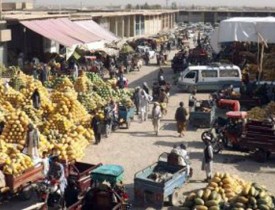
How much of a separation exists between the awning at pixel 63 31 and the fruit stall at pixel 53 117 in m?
5.28

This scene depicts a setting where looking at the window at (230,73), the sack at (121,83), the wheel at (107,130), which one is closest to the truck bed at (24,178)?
the wheel at (107,130)

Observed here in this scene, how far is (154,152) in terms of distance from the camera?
16.3 metres

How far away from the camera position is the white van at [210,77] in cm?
2642

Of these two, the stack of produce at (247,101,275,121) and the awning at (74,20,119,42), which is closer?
the stack of produce at (247,101,275,121)

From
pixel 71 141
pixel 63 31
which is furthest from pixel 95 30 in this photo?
pixel 71 141

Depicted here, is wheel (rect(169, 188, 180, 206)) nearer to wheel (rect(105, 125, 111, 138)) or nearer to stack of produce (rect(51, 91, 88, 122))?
wheel (rect(105, 125, 111, 138))

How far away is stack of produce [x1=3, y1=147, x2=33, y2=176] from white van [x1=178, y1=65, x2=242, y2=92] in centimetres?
1476

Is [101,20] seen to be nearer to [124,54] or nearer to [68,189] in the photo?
[124,54]

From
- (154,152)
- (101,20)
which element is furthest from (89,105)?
(101,20)

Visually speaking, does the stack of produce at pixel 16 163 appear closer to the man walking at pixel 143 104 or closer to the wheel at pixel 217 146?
the wheel at pixel 217 146

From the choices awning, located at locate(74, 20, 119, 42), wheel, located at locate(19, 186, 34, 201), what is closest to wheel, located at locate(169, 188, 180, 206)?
wheel, located at locate(19, 186, 34, 201)

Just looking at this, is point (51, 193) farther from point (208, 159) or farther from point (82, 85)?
point (82, 85)

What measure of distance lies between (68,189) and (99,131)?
6.06m

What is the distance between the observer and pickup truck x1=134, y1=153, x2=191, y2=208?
11.6 m
